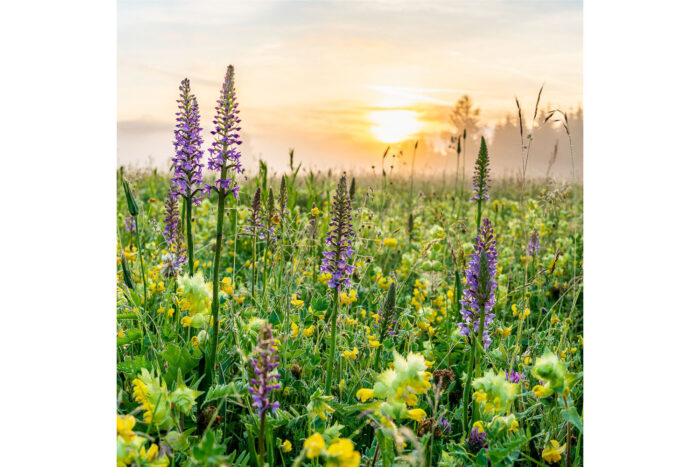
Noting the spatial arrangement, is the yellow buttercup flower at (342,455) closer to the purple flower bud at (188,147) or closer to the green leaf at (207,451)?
the green leaf at (207,451)

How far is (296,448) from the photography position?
1472 millimetres

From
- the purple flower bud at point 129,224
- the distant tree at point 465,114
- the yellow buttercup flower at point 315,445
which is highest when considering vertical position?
the distant tree at point 465,114

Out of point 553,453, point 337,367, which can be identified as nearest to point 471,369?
point 553,453

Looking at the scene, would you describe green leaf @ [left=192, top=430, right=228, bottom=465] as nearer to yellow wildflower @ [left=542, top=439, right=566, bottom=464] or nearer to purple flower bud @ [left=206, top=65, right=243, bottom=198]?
purple flower bud @ [left=206, top=65, right=243, bottom=198]

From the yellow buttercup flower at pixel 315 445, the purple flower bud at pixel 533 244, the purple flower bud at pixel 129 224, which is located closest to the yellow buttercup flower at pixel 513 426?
the yellow buttercup flower at pixel 315 445

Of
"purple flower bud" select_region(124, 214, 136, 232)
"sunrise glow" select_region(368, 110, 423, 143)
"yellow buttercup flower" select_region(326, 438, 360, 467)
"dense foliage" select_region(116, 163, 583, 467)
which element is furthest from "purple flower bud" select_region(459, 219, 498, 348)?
"purple flower bud" select_region(124, 214, 136, 232)

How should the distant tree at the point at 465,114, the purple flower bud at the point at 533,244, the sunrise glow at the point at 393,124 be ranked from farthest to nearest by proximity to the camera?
the purple flower bud at the point at 533,244 < the distant tree at the point at 465,114 < the sunrise glow at the point at 393,124

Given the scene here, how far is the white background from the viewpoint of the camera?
5.01 feet

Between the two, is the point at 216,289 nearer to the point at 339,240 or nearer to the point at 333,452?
the point at 339,240

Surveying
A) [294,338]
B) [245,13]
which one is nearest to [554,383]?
[294,338]
